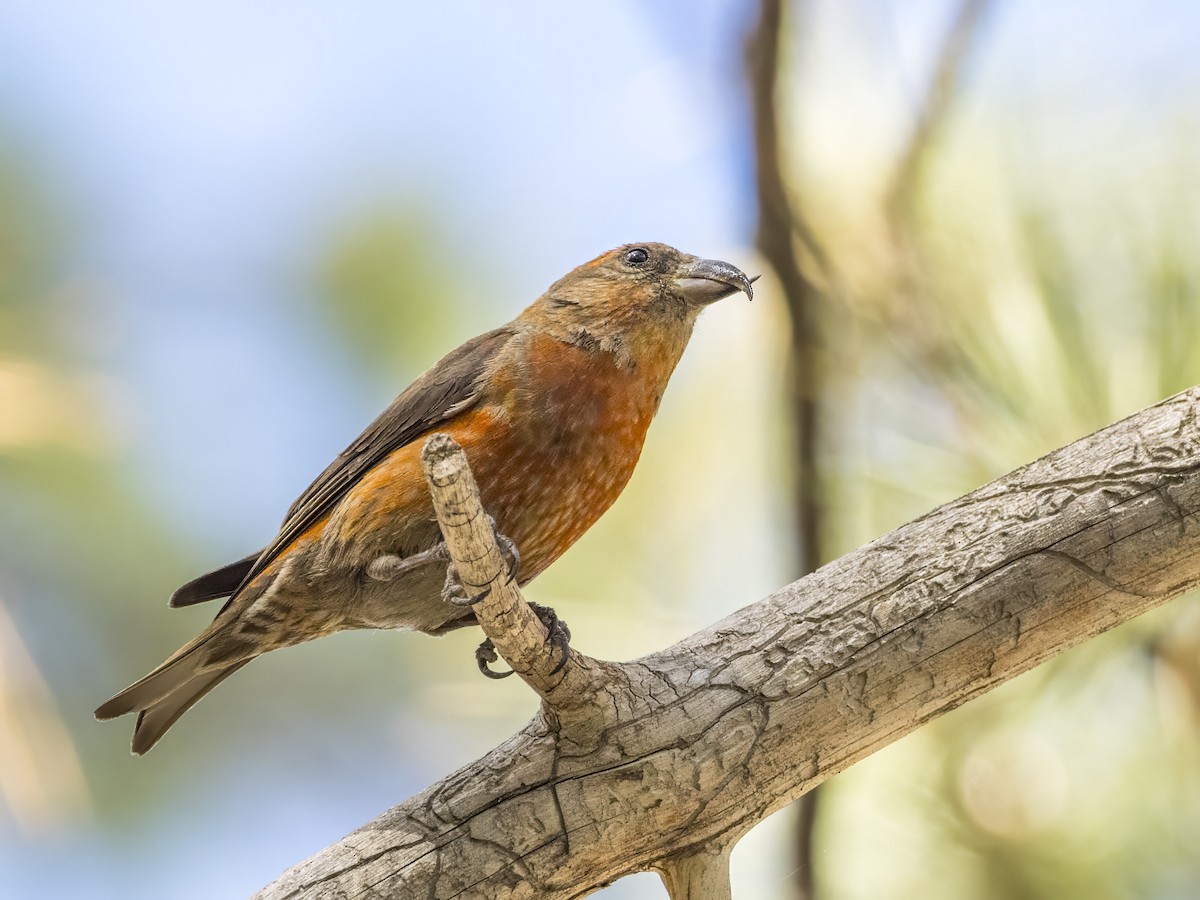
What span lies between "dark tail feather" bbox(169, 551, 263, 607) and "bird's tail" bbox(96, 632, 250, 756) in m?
0.14

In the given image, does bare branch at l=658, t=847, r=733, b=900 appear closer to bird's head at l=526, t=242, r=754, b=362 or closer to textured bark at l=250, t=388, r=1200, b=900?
textured bark at l=250, t=388, r=1200, b=900

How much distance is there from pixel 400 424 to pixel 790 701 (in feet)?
3.53

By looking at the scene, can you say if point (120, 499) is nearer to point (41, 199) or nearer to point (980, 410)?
point (41, 199)

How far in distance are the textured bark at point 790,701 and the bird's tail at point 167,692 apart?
2.30ft

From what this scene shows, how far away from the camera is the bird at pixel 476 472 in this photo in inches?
110

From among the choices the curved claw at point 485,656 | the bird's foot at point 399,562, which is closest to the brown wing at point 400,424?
the bird's foot at point 399,562

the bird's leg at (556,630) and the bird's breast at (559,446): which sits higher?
the bird's breast at (559,446)

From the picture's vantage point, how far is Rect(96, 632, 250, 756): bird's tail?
305 centimetres

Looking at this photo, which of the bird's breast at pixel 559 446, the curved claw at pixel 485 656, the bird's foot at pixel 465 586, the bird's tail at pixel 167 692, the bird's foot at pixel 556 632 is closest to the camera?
the bird's foot at pixel 465 586

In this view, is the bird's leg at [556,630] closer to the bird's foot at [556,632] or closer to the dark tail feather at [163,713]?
the bird's foot at [556,632]

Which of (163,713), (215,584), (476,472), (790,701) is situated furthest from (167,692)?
(790,701)

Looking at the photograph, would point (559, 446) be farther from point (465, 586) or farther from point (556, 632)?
point (465, 586)

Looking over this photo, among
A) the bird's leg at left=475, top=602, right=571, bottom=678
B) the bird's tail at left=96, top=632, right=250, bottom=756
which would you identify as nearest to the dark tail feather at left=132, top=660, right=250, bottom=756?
the bird's tail at left=96, top=632, right=250, bottom=756

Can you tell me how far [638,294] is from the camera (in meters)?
3.16
